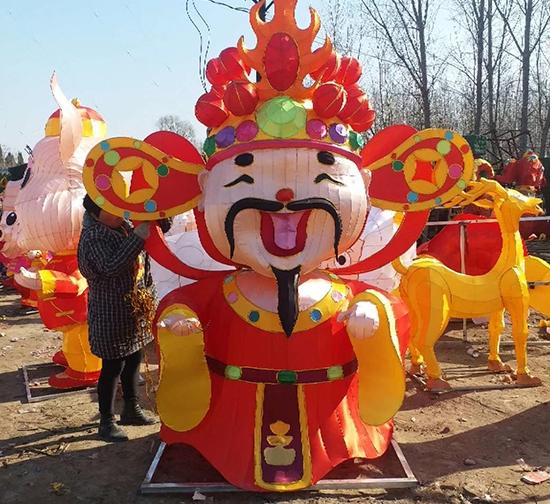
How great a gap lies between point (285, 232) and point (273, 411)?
0.95m

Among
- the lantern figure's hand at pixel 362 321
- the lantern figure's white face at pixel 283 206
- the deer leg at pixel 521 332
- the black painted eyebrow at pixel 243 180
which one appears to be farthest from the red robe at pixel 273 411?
the deer leg at pixel 521 332

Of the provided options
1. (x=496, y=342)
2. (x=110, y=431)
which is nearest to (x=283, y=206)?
(x=110, y=431)

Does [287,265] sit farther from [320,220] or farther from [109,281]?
[109,281]

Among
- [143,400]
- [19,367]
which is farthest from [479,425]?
[19,367]

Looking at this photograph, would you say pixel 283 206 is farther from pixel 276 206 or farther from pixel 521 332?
pixel 521 332

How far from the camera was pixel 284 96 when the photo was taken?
3092 millimetres

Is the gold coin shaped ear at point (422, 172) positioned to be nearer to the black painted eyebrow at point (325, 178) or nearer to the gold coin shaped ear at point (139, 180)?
the black painted eyebrow at point (325, 178)

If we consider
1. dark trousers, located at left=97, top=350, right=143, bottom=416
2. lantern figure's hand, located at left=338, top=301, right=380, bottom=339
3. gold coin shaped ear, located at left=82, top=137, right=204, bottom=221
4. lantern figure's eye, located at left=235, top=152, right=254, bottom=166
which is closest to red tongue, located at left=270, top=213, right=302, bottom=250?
lantern figure's eye, located at left=235, top=152, right=254, bottom=166

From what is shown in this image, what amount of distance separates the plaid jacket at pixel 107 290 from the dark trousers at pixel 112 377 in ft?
0.30

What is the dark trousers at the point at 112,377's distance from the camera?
12.5 feet

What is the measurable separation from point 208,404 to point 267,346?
1.46ft

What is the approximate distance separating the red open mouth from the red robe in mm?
423

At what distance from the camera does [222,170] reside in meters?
3.05

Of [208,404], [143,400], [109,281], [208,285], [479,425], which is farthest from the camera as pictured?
[143,400]
